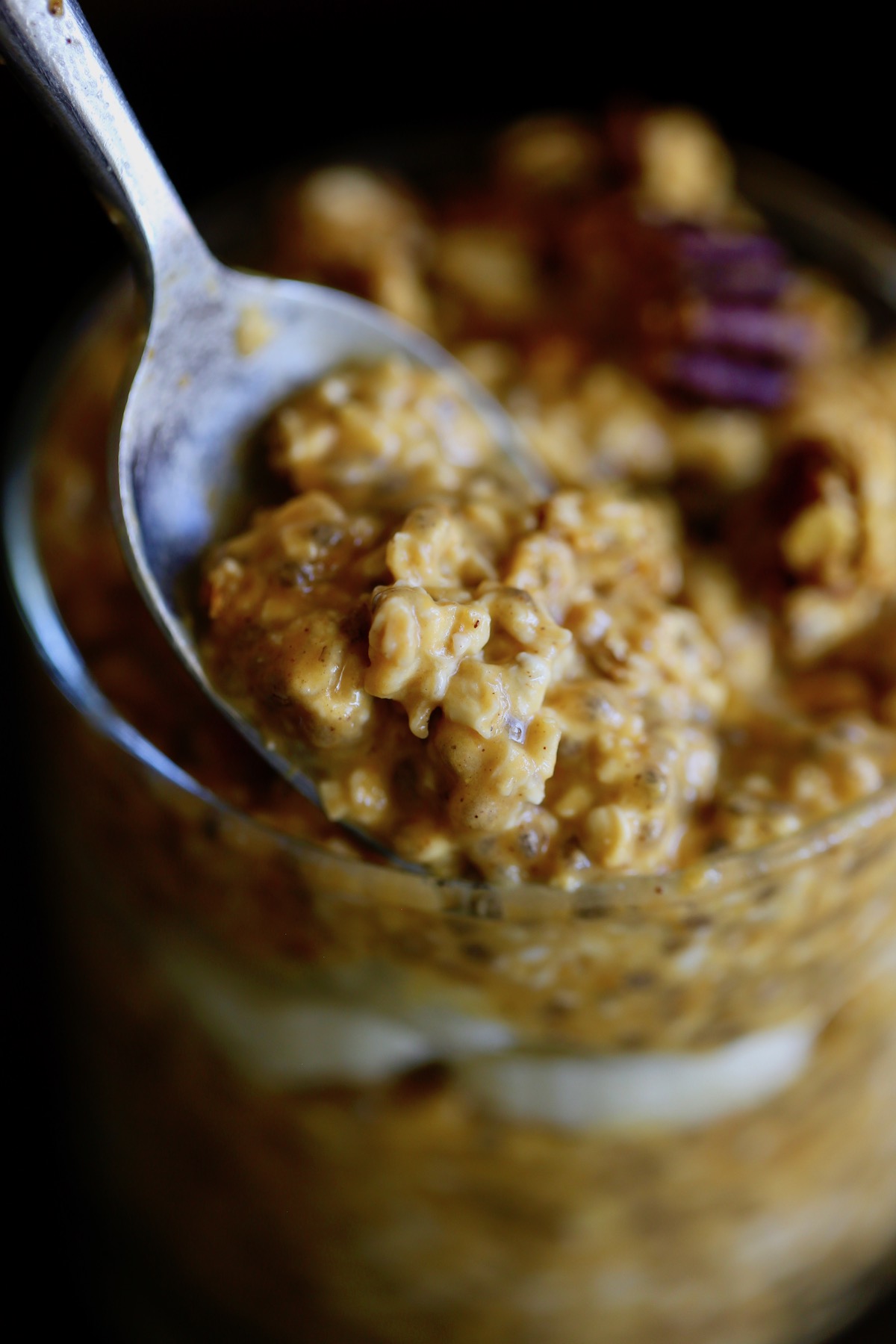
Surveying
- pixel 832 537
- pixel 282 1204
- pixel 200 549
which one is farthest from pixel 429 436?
pixel 282 1204

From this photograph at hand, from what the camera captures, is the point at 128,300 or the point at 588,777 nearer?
the point at 588,777

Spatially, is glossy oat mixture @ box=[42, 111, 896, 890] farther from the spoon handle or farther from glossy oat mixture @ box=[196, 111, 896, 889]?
the spoon handle

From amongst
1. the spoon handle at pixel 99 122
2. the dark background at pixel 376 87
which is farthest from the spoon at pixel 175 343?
the dark background at pixel 376 87

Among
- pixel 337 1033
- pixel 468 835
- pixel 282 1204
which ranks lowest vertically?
pixel 282 1204

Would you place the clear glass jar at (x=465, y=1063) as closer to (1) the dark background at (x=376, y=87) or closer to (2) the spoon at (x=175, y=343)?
(2) the spoon at (x=175, y=343)

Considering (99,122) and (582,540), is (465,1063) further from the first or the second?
(99,122)

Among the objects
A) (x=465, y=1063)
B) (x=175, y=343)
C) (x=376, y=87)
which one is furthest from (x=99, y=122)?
(x=376, y=87)

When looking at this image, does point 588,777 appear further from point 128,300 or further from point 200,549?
point 128,300
